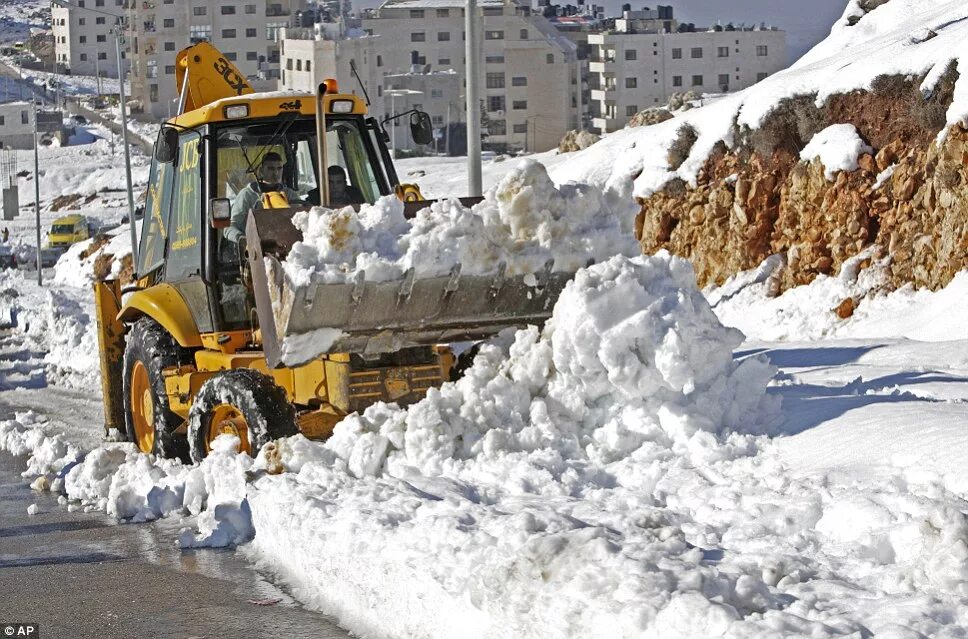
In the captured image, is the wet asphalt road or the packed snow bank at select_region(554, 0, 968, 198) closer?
the wet asphalt road

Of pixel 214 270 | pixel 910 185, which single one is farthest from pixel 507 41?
pixel 214 270

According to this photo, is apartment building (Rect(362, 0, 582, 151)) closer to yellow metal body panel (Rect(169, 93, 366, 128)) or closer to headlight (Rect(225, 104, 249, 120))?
yellow metal body panel (Rect(169, 93, 366, 128))

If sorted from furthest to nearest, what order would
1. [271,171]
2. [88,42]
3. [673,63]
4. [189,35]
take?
1. [88,42]
2. [189,35]
3. [673,63]
4. [271,171]

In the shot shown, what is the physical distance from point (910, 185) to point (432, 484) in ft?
40.8

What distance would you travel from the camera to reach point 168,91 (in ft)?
365

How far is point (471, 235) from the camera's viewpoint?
926 cm

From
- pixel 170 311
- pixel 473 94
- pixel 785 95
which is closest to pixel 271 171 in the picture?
pixel 170 311

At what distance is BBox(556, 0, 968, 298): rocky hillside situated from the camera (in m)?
18.5

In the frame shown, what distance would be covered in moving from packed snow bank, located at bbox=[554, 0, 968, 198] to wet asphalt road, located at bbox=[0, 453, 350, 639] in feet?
37.3

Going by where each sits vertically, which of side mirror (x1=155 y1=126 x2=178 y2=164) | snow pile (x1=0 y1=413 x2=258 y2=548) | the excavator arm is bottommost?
snow pile (x1=0 y1=413 x2=258 y2=548)

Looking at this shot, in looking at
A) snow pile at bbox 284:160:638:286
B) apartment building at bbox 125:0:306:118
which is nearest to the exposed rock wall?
snow pile at bbox 284:160:638:286

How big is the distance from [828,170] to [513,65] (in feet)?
239

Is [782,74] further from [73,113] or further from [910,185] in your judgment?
[73,113]

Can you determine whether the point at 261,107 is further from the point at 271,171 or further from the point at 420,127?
the point at 420,127
